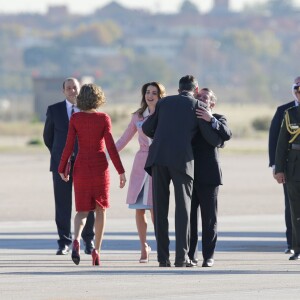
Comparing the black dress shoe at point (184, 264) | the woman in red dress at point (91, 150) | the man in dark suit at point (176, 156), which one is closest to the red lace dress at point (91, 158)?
the woman in red dress at point (91, 150)

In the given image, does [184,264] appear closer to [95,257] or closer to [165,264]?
[165,264]

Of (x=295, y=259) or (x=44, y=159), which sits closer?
(x=295, y=259)

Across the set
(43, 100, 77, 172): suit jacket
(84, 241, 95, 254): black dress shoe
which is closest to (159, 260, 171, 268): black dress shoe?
(84, 241, 95, 254): black dress shoe

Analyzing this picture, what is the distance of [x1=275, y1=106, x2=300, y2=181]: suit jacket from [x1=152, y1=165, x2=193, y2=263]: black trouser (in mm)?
1015

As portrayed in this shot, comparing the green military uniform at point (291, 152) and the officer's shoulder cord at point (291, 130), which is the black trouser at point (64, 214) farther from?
the officer's shoulder cord at point (291, 130)

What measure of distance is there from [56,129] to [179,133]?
2539 millimetres

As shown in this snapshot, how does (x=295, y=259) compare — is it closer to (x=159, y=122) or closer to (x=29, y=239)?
(x=159, y=122)

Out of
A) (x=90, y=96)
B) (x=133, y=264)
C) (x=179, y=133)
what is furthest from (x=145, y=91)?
(x=133, y=264)

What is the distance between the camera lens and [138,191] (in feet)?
46.7

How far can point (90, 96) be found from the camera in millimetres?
13414

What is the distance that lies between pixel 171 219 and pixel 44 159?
22386 mm

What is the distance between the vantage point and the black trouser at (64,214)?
49.9ft

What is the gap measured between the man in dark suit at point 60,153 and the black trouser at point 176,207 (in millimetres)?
1959

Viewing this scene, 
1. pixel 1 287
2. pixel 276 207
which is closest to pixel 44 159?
pixel 276 207
